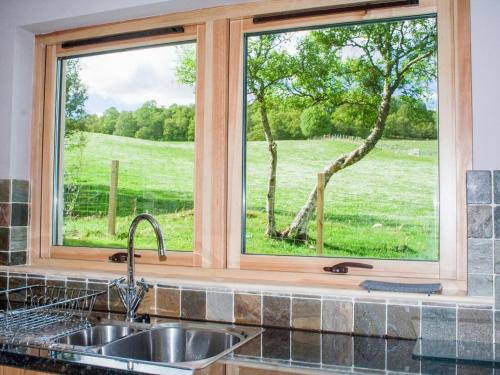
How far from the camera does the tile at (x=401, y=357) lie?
4.65 ft

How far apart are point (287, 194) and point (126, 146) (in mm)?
858

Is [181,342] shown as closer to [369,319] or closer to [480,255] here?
[369,319]

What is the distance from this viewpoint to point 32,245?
2.47 meters

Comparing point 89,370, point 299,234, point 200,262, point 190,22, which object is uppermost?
point 190,22

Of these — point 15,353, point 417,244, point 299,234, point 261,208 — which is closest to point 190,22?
point 261,208

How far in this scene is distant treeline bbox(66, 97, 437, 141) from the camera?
6.26 ft

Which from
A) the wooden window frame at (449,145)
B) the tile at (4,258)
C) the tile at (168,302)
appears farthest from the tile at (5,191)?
the wooden window frame at (449,145)

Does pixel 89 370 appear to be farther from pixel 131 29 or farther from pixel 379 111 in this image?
pixel 131 29

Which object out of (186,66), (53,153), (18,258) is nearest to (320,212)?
(186,66)

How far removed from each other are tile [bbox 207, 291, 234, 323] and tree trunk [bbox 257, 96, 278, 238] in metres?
0.33

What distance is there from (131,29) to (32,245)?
1204 mm

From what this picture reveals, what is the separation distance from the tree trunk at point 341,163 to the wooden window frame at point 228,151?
4.8 inches

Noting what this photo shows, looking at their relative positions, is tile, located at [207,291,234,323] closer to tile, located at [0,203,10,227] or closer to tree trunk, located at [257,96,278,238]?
tree trunk, located at [257,96,278,238]

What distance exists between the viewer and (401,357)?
152cm
